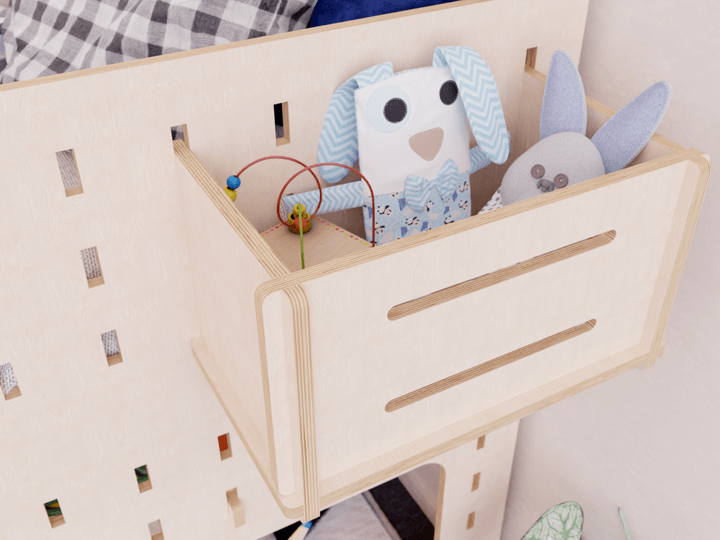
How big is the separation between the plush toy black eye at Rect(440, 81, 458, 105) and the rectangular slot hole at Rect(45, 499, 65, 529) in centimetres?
94

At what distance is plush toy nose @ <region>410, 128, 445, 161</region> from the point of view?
0.95 m

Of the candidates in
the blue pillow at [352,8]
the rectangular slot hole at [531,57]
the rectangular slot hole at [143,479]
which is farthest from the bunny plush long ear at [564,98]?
the rectangular slot hole at [143,479]

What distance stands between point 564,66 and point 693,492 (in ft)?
2.64

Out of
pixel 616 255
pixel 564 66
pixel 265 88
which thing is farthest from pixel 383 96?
pixel 616 255

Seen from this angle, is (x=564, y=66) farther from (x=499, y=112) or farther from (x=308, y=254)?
(x=308, y=254)

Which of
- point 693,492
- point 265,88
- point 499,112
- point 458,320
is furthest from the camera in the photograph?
point 693,492

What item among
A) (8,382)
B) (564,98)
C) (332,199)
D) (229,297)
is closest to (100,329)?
(8,382)

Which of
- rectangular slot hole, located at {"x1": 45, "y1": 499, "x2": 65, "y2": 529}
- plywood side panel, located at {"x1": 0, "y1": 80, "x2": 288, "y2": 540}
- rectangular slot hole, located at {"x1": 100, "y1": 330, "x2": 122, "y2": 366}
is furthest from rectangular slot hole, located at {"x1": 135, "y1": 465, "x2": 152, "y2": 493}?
rectangular slot hole, located at {"x1": 100, "y1": 330, "x2": 122, "y2": 366}

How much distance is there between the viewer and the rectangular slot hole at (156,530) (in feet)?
4.22

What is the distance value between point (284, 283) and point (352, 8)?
514mm

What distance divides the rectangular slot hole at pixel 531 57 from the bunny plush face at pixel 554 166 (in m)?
0.19

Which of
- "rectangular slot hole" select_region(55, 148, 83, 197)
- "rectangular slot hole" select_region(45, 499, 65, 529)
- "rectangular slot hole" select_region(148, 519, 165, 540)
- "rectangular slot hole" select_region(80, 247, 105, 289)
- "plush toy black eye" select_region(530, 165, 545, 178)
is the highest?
"rectangular slot hole" select_region(55, 148, 83, 197)

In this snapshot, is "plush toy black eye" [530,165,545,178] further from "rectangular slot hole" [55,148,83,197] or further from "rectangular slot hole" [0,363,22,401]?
"rectangular slot hole" [0,363,22,401]

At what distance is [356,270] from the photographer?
63cm
